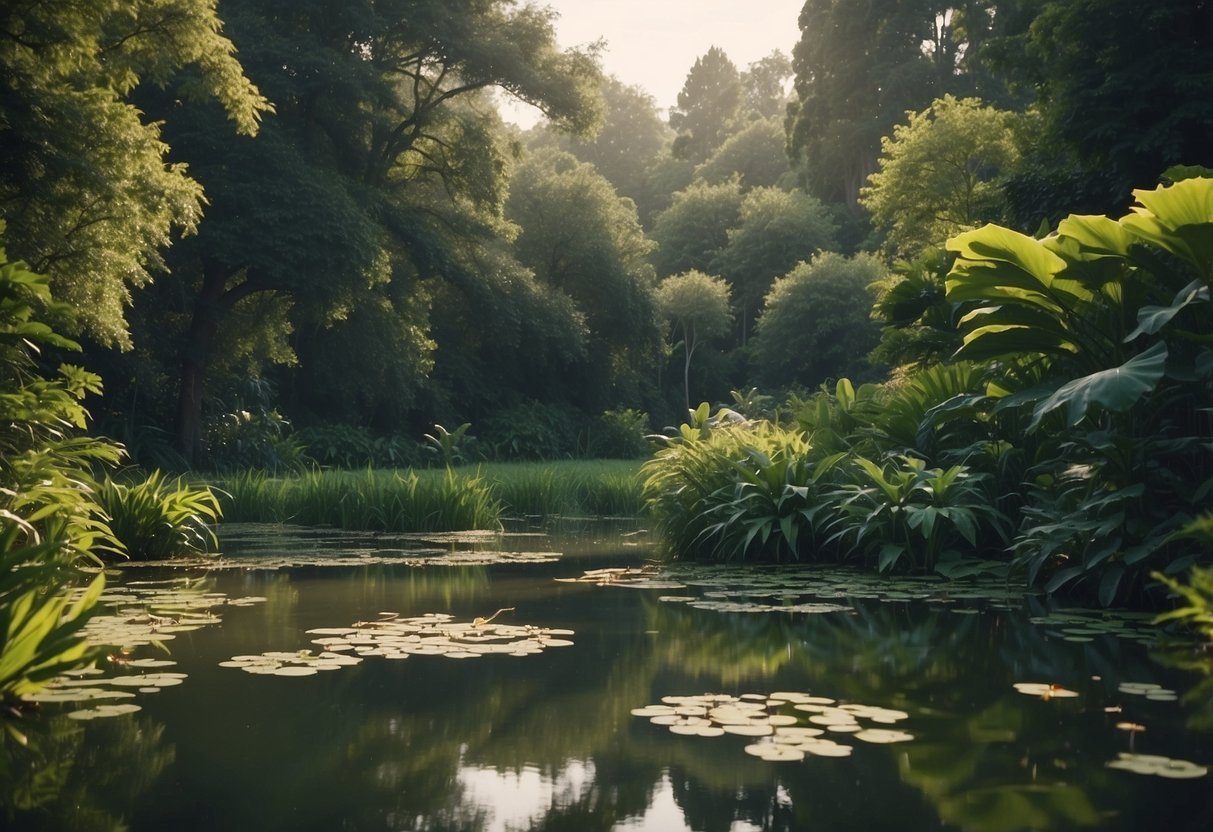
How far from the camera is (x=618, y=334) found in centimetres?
3241

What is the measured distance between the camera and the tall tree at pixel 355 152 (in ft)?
63.2

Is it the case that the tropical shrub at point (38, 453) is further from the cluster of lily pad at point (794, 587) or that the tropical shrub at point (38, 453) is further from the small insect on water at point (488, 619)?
the cluster of lily pad at point (794, 587)

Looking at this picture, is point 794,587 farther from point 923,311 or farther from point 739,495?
point 923,311

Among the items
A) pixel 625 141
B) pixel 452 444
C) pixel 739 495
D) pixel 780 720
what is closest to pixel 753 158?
pixel 625 141

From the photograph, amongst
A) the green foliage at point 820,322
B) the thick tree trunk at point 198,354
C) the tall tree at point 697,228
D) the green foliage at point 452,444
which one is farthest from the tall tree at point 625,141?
the thick tree trunk at point 198,354

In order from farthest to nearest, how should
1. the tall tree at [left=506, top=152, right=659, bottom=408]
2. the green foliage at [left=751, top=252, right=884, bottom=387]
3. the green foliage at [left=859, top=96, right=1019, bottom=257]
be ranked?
the green foliage at [left=751, top=252, right=884, bottom=387] < the tall tree at [left=506, top=152, right=659, bottom=408] < the green foliage at [left=859, top=96, right=1019, bottom=257]

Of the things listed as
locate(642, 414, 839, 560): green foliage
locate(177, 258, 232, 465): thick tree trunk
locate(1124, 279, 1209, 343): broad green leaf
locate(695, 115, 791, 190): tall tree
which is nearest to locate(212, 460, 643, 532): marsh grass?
locate(642, 414, 839, 560): green foliage

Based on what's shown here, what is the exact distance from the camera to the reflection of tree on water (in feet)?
8.61

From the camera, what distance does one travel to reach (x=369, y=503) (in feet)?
36.6

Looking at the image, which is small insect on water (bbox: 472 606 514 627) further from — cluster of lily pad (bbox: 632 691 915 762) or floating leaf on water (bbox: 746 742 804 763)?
floating leaf on water (bbox: 746 742 804 763)

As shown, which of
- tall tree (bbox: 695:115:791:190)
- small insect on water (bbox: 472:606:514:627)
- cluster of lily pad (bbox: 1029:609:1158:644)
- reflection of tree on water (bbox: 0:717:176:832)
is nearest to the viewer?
reflection of tree on water (bbox: 0:717:176:832)

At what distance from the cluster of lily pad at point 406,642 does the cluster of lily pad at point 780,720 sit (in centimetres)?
107

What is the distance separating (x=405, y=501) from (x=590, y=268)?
2165 cm

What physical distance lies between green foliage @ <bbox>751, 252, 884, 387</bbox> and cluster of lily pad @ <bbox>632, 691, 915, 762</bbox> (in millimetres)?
33246
